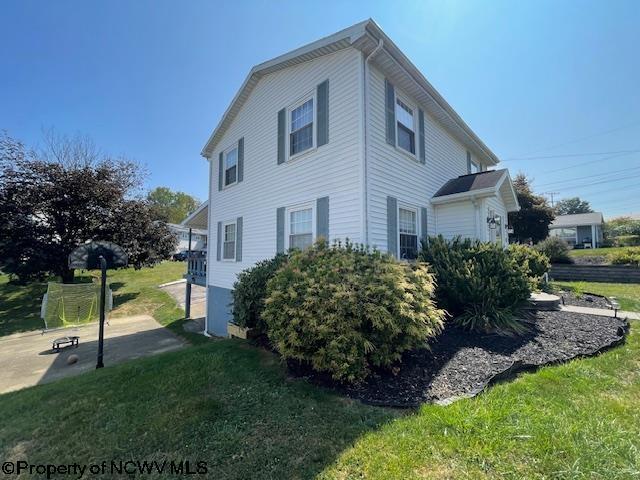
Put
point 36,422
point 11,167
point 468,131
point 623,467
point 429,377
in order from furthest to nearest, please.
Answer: point 11,167 → point 468,131 → point 429,377 → point 36,422 → point 623,467

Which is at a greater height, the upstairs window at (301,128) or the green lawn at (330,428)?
the upstairs window at (301,128)

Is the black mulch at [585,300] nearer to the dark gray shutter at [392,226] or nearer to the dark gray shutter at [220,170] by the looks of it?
the dark gray shutter at [392,226]

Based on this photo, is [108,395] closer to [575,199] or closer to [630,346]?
[630,346]

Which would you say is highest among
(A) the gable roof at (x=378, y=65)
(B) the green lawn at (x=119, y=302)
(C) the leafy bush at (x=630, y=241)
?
(A) the gable roof at (x=378, y=65)

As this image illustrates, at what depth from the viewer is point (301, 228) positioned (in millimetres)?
7848

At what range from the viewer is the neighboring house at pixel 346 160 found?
648 centimetres

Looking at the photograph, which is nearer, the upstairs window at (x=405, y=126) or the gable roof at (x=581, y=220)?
the upstairs window at (x=405, y=126)

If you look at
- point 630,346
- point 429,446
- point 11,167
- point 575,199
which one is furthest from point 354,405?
point 575,199

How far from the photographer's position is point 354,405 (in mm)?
3264

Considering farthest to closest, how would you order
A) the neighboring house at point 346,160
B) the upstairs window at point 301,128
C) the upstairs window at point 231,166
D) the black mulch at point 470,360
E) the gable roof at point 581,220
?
the gable roof at point 581,220 < the upstairs window at point 231,166 < the upstairs window at point 301,128 < the neighboring house at point 346,160 < the black mulch at point 470,360

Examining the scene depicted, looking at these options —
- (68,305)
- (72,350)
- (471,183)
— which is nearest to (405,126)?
(471,183)

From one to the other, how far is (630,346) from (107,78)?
1710 cm

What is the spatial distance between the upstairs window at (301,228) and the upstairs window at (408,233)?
2.32 meters

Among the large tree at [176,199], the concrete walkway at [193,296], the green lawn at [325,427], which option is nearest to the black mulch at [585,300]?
the green lawn at [325,427]
